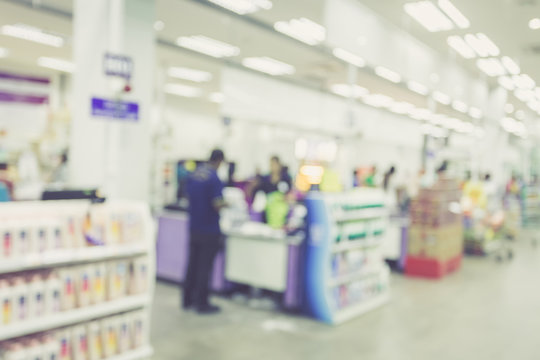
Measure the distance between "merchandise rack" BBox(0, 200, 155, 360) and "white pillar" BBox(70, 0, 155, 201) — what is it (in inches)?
47.9

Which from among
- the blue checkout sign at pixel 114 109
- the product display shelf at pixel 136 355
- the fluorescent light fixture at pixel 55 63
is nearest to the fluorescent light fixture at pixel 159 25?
the fluorescent light fixture at pixel 55 63

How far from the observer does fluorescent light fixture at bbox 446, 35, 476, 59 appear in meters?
8.80

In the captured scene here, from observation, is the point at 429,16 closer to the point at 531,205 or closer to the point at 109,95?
the point at 109,95

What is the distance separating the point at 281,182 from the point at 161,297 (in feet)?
7.73

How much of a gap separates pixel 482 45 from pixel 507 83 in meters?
4.04

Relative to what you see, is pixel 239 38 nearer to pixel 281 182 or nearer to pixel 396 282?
pixel 281 182

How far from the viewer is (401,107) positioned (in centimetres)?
1678

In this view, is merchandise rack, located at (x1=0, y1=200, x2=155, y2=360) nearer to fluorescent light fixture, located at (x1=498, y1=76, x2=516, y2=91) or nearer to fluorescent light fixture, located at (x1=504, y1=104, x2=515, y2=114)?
fluorescent light fixture, located at (x1=498, y1=76, x2=516, y2=91)

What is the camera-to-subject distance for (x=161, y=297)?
18.8 ft

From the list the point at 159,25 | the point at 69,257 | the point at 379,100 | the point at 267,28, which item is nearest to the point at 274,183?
the point at 267,28

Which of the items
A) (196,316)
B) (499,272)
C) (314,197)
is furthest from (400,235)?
(196,316)

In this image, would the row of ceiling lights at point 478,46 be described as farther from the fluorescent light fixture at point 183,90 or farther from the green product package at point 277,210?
the fluorescent light fixture at point 183,90

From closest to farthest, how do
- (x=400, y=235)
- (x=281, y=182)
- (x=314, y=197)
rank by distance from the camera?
1. (x=314, y=197)
2. (x=281, y=182)
3. (x=400, y=235)

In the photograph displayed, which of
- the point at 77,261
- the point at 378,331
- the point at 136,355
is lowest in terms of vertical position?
the point at 378,331
